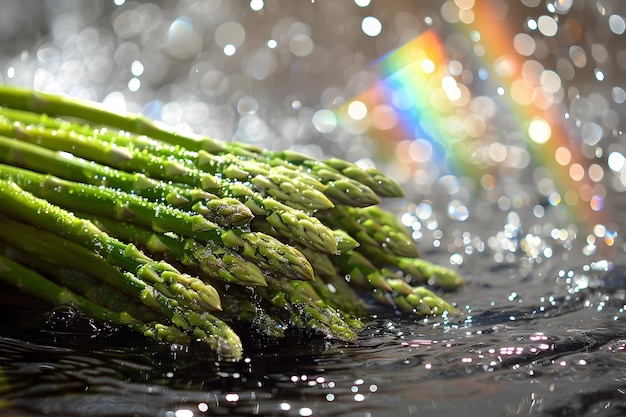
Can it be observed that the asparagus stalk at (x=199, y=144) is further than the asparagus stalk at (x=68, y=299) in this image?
Yes

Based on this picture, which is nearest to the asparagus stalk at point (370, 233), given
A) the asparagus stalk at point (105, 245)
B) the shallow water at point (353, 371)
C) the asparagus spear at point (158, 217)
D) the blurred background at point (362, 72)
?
the shallow water at point (353, 371)

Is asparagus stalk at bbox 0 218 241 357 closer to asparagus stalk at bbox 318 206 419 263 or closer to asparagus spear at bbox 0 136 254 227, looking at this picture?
asparagus spear at bbox 0 136 254 227

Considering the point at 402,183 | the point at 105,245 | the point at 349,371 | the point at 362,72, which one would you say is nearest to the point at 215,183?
the point at 105,245

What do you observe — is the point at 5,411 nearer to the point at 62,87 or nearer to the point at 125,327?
the point at 125,327

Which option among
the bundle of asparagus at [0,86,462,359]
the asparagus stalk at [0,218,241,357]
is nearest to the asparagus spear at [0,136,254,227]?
the bundle of asparagus at [0,86,462,359]

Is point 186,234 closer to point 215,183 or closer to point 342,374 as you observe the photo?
point 215,183

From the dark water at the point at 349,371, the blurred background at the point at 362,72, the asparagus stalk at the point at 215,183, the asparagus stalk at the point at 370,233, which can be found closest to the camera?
the dark water at the point at 349,371

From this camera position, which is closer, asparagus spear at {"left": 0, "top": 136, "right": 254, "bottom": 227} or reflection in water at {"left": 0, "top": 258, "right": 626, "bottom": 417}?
reflection in water at {"left": 0, "top": 258, "right": 626, "bottom": 417}

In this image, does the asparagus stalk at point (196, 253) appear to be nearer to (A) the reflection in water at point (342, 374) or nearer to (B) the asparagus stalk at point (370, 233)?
(A) the reflection in water at point (342, 374)
